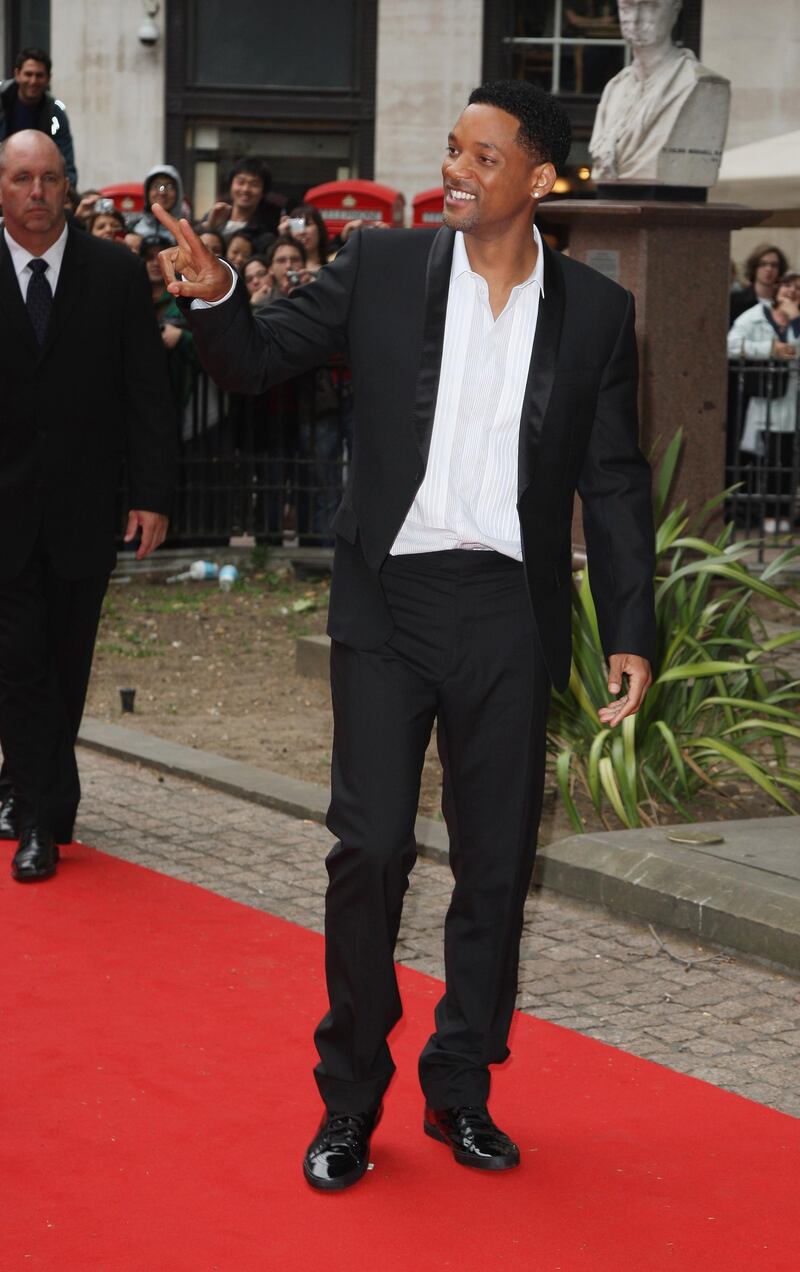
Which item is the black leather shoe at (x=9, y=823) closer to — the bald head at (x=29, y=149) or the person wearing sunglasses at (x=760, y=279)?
the bald head at (x=29, y=149)

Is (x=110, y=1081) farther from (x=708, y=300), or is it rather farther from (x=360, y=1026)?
(x=708, y=300)

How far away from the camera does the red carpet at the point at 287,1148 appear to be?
3887 mm

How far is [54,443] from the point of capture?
254 inches

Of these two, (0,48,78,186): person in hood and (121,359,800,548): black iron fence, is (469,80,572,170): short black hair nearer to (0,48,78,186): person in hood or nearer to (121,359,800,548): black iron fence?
(0,48,78,186): person in hood

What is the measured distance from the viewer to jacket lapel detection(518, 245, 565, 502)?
4051mm

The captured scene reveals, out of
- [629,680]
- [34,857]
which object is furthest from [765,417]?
[629,680]

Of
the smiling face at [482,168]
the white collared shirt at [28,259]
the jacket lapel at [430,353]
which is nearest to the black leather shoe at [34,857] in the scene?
the white collared shirt at [28,259]

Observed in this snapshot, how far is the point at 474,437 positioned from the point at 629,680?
63cm

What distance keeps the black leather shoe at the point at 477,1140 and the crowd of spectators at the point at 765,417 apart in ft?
30.2

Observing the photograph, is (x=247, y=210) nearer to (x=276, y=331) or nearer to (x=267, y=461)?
(x=267, y=461)

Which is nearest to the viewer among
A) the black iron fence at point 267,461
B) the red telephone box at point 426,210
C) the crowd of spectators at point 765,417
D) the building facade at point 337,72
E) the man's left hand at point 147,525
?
the man's left hand at point 147,525

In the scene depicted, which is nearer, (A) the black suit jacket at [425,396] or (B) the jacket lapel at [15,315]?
(A) the black suit jacket at [425,396]

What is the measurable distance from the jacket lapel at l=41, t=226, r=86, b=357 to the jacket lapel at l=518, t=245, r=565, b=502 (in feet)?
8.78

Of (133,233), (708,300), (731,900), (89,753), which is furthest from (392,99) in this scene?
(731,900)
